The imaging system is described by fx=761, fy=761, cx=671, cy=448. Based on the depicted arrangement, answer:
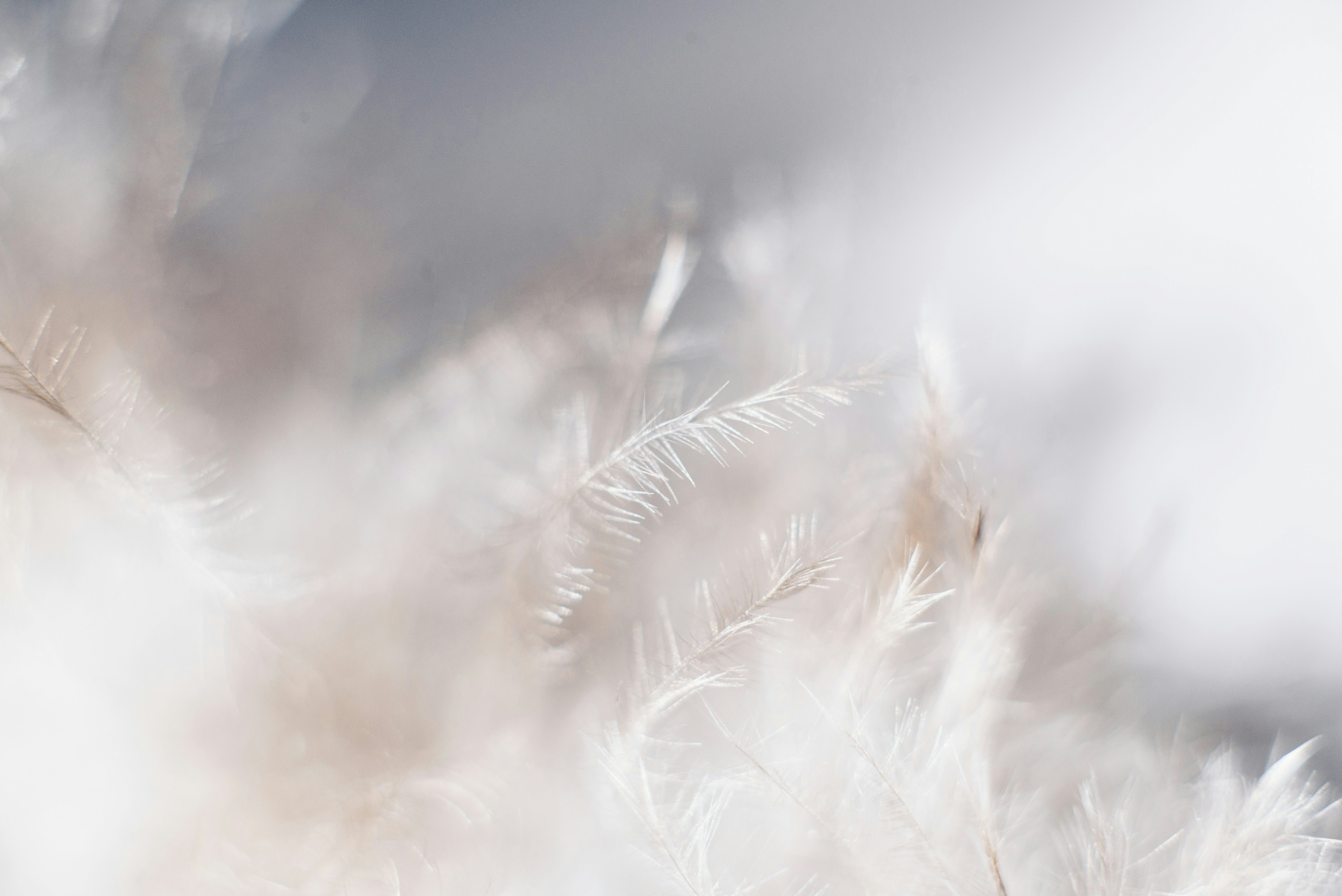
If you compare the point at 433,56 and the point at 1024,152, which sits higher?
the point at 433,56

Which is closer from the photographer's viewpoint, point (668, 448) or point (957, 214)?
point (668, 448)

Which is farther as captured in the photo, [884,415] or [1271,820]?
[884,415]

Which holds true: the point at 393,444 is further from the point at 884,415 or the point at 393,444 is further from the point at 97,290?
the point at 884,415

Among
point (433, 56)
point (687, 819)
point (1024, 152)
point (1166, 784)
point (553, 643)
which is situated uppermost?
point (433, 56)

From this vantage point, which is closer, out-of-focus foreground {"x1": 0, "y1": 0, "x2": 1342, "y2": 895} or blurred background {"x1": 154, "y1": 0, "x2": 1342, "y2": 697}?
out-of-focus foreground {"x1": 0, "y1": 0, "x2": 1342, "y2": 895}

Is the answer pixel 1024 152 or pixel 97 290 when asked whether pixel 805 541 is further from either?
pixel 97 290

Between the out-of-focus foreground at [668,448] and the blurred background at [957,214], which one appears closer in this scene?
the out-of-focus foreground at [668,448]

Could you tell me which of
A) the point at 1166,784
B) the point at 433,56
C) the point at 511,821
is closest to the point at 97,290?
the point at 433,56
